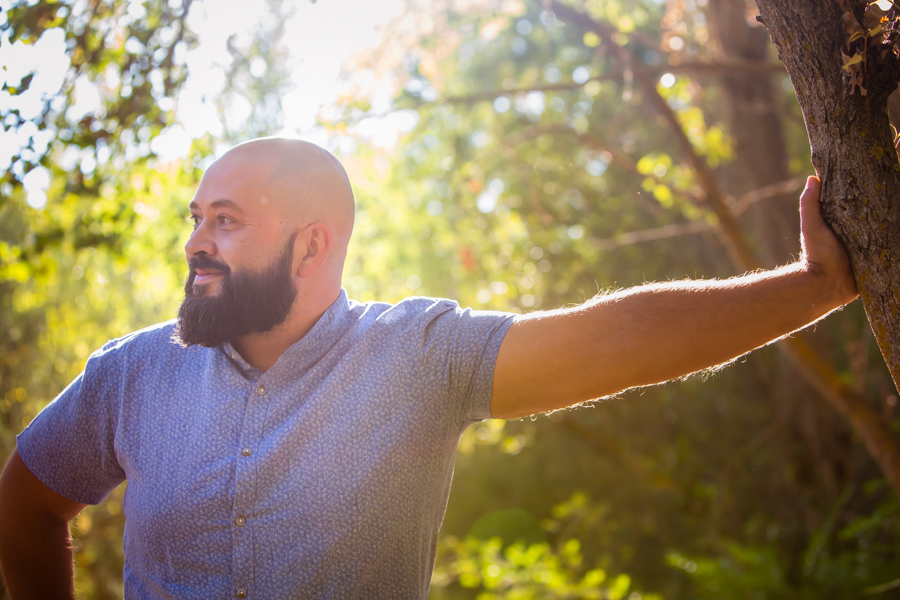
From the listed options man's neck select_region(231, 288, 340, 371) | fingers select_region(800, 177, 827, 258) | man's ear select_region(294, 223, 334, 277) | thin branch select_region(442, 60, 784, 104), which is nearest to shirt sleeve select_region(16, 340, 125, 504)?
man's neck select_region(231, 288, 340, 371)

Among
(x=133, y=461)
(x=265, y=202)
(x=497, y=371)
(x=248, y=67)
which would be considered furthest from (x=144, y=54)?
(x=497, y=371)

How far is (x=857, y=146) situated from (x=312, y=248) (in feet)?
4.68

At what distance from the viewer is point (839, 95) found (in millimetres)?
1277

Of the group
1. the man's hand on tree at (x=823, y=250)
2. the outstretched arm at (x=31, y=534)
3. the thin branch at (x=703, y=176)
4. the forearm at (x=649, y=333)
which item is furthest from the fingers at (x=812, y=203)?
the outstretched arm at (x=31, y=534)

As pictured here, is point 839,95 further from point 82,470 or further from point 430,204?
point 430,204

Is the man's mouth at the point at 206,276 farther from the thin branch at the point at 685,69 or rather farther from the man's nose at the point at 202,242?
the thin branch at the point at 685,69

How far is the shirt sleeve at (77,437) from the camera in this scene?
6.15ft

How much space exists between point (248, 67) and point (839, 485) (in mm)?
6039

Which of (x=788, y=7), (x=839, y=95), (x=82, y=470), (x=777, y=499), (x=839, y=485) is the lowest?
(x=777, y=499)

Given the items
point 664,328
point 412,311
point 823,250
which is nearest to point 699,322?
point 664,328

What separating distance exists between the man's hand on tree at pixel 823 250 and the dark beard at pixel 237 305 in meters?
1.36

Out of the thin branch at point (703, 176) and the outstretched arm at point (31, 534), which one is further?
the thin branch at point (703, 176)

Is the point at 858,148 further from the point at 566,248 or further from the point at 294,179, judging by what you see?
the point at 566,248

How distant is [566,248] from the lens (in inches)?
264
